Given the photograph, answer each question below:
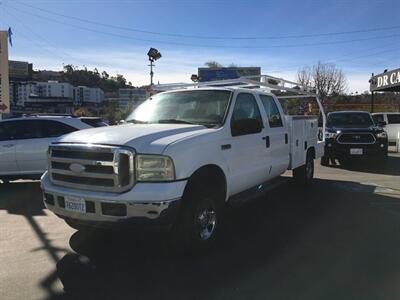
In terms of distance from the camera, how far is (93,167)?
4.79 metres

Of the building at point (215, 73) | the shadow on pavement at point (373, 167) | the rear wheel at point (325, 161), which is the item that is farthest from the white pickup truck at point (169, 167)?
the building at point (215, 73)

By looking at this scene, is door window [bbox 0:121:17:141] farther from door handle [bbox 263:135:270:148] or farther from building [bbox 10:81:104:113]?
building [bbox 10:81:104:113]

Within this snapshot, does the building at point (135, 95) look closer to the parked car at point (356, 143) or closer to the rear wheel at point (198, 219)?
the rear wheel at point (198, 219)

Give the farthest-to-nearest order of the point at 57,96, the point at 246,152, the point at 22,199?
the point at 57,96 → the point at 22,199 → the point at 246,152

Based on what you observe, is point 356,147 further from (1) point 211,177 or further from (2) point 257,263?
(2) point 257,263

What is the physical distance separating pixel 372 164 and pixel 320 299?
1181 cm

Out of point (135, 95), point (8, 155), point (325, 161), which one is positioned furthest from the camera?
point (135, 95)

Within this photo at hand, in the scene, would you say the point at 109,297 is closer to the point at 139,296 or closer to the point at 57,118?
the point at 139,296

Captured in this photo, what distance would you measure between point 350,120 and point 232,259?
11.4 metres

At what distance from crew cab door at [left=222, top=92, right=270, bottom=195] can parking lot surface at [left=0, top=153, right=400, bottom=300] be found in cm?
70

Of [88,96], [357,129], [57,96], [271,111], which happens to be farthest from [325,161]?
[88,96]

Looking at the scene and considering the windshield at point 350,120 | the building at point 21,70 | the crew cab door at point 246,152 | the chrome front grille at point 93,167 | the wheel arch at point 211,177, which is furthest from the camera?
the building at point 21,70

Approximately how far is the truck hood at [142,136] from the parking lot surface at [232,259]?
4.41ft

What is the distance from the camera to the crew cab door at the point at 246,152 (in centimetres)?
590
